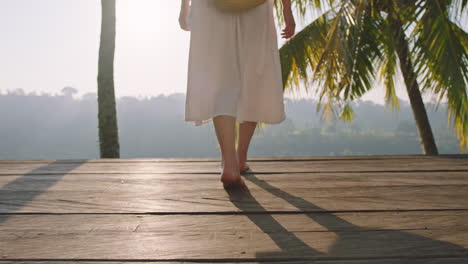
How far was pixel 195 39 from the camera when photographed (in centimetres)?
196

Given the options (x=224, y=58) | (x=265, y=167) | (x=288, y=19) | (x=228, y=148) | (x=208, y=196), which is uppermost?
(x=288, y=19)

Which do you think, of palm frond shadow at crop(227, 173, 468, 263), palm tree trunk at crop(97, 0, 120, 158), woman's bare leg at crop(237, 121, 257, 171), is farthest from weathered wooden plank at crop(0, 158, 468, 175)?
palm tree trunk at crop(97, 0, 120, 158)

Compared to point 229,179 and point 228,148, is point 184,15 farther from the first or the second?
point 229,179

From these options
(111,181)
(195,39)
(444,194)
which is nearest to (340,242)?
(444,194)

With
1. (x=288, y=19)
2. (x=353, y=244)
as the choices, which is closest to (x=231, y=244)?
(x=353, y=244)

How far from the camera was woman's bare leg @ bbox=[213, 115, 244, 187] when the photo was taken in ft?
6.24

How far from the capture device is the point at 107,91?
262 inches

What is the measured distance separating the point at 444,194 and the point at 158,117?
87.4 meters

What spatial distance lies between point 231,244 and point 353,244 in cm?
35

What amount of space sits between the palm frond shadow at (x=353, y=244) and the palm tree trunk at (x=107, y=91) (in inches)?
219

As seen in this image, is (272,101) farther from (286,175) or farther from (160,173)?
(160,173)

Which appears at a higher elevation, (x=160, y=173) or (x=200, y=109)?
(x=200, y=109)

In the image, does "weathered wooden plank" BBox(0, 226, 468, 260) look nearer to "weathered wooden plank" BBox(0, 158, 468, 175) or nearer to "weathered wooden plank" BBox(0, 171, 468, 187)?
"weathered wooden plank" BBox(0, 171, 468, 187)

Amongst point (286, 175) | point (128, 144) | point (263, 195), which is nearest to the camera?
point (263, 195)
